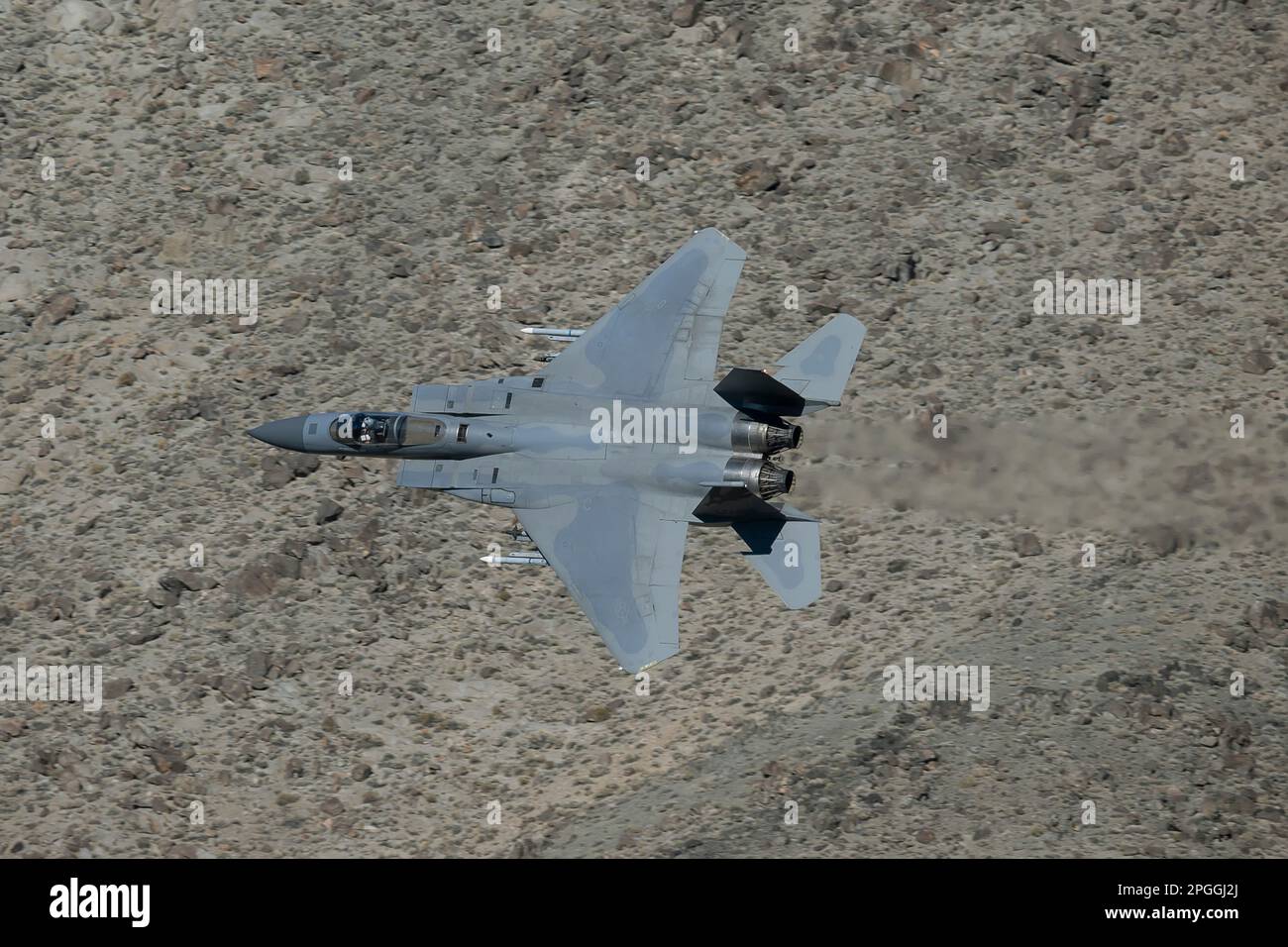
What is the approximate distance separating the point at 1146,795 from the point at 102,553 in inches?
902

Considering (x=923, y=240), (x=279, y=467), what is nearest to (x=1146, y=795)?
(x=923, y=240)

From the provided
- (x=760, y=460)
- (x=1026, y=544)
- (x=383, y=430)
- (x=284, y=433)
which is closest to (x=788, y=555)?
(x=760, y=460)

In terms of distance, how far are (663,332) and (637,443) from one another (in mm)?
2459

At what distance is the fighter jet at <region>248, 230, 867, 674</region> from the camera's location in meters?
32.9

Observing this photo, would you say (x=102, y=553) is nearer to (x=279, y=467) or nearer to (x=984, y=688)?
(x=279, y=467)

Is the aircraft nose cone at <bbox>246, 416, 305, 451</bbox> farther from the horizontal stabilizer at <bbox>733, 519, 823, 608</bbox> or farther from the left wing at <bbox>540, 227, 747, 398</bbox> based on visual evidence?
the horizontal stabilizer at <bbox>733, 519, 823, 608</bbox>

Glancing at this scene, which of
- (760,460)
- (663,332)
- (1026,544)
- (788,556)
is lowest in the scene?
(788,556)

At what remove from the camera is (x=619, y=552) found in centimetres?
3347

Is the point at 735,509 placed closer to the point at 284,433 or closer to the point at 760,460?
the point at 760,460

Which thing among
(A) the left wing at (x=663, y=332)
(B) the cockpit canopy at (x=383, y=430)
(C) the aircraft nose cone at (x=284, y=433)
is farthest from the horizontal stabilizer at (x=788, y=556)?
(C) the aircraft nose cone at (x=284, y=433)

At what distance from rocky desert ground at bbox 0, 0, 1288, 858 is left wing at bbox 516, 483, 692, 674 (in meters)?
2.46

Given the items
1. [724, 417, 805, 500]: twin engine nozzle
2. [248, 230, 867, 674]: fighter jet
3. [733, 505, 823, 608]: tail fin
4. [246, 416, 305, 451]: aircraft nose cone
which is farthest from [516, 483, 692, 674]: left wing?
[246, 416, 305, 451]: aircraft nose cone

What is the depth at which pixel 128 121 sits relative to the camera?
38219 millimetres

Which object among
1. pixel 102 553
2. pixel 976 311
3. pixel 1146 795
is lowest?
pixel 1146 795
